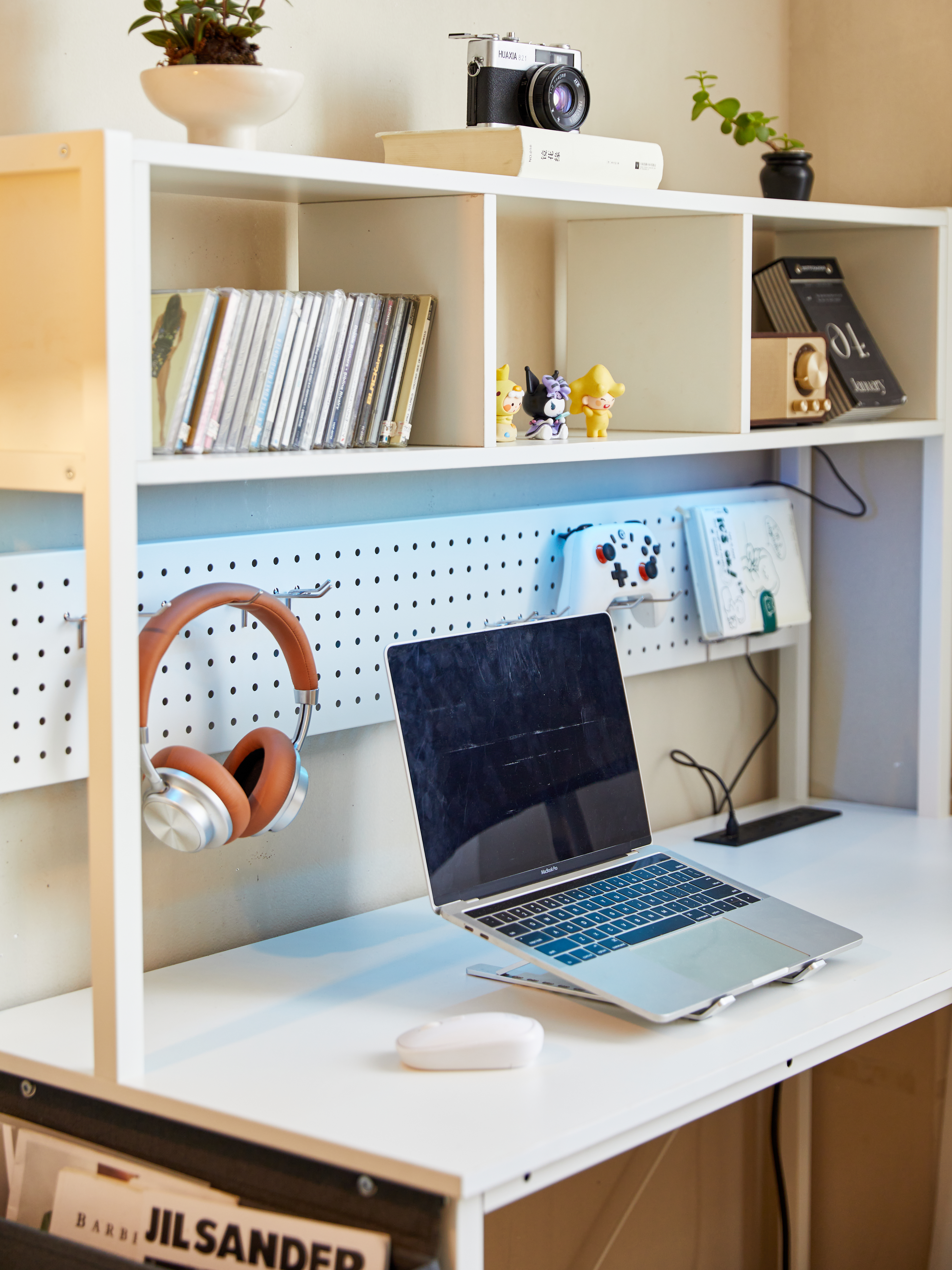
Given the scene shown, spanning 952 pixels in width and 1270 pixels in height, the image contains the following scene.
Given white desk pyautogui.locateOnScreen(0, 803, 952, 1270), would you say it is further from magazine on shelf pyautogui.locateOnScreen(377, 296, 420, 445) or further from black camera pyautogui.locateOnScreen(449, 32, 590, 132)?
black camera pyautogui.locateOnScreen(449, 32, 590, 132)

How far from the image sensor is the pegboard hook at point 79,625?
4.52 feet

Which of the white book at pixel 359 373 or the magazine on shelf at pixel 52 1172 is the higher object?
the white book at pixel 359 373

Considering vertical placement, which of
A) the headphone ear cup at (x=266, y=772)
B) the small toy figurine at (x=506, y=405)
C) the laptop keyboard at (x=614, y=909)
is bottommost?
the laptop keyboard at (x=614, y=909)

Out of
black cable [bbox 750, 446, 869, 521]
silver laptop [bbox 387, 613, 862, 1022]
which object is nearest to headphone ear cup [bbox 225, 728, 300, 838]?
silver laptop [bbox 387, 613, 862, 1022]

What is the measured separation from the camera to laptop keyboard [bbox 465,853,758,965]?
55.1 inches

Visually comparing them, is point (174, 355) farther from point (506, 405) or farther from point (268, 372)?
point (506, 405)

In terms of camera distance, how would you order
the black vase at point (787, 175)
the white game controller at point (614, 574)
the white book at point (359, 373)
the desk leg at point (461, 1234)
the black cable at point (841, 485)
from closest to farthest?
the desk leg at point (461, 1234) < the white book at point (359, 373) < the white game controller at point (614, 574) < the black vase at point (787, 175) < the black cable at point (841, 485)

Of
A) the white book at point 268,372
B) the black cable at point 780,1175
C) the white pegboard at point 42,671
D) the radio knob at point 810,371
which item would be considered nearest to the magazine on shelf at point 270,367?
the white book at point 268,372

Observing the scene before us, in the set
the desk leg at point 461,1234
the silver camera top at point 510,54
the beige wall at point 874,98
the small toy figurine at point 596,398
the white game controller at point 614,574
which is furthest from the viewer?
the beige wall at point 874,98

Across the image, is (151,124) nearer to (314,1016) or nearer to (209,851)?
(209,851)

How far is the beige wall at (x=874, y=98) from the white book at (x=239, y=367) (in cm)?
120

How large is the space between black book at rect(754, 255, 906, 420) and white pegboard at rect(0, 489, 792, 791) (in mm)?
305

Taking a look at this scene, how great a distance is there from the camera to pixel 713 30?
2104 millimetres

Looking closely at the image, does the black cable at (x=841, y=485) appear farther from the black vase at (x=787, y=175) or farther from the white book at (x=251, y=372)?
the white book at (x=251, y=372)
